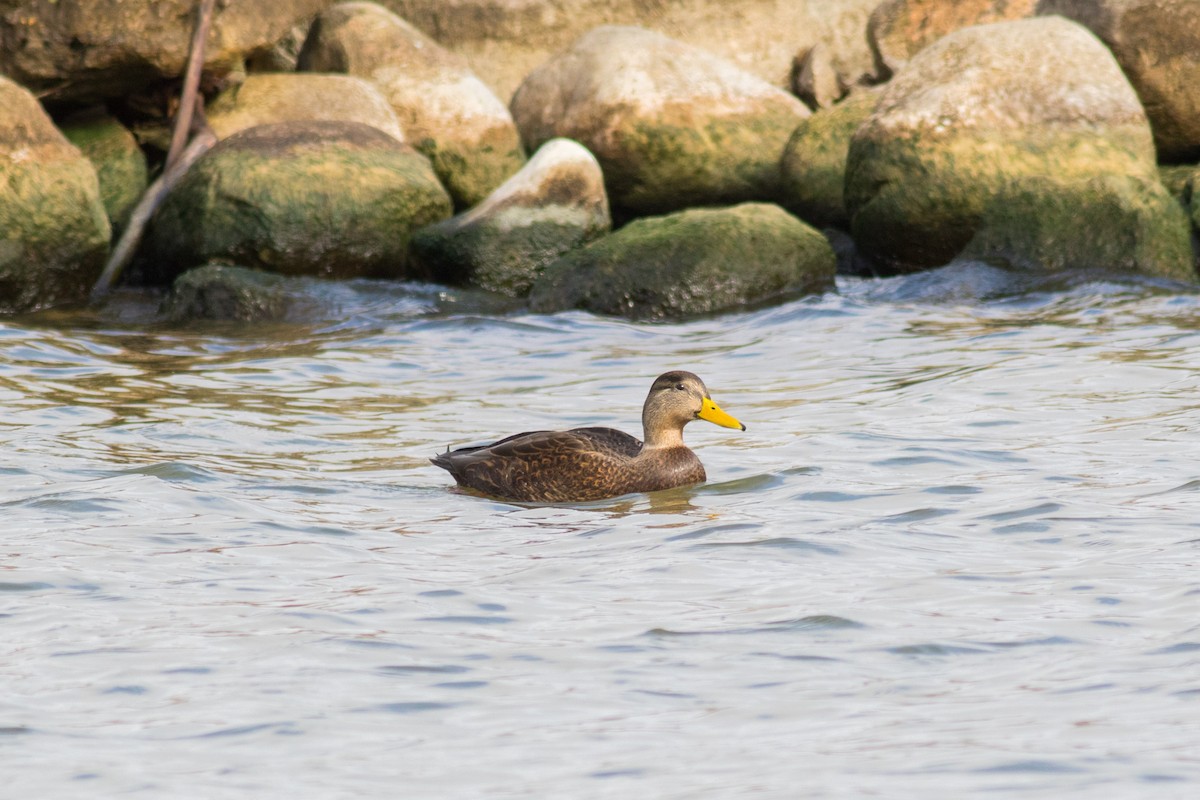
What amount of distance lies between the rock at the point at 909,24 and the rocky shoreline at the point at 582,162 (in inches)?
56.9

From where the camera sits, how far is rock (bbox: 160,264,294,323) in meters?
13.8

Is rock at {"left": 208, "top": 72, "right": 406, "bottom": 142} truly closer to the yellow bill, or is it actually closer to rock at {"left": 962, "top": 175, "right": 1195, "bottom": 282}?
rock at {"left": 962, "top": 175, "right": 1195, "bottom": 282}

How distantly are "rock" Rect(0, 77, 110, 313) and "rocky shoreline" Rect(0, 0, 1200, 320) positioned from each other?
Answer: 0.02m

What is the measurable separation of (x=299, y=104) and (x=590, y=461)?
9554 mm

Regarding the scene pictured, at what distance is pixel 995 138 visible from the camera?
1456cm

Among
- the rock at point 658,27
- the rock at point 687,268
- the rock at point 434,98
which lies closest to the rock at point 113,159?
the rock at point 434,98

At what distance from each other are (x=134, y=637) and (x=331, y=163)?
33.0 ft

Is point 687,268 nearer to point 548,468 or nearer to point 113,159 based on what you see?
point 113,159

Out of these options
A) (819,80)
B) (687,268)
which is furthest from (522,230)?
(819,80)

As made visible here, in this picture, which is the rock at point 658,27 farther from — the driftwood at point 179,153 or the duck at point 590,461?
the duck at point 590,461

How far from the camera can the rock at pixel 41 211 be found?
14.0 m

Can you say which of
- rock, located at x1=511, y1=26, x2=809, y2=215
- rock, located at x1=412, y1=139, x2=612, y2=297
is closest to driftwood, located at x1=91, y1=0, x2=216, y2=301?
rock, located at x1=412, y1=139, x2=612, y2=297

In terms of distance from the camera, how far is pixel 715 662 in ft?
16.5

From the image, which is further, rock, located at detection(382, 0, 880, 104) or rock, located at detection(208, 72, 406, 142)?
rock, located at detection(382, 0, 880, 104)
